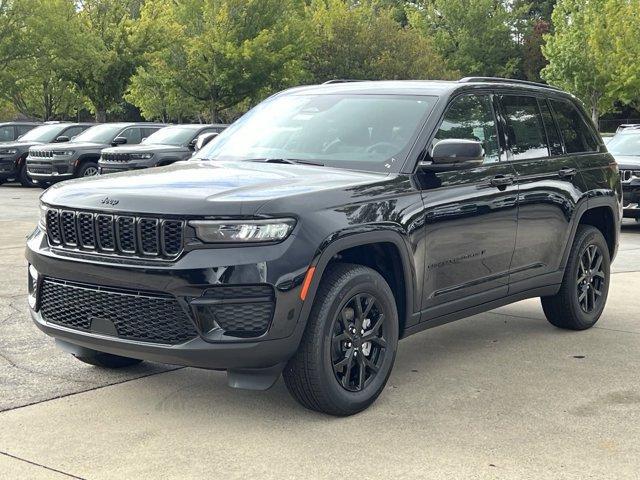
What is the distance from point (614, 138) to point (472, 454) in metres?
13.2

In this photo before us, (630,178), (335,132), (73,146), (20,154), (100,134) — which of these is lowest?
(20,154)

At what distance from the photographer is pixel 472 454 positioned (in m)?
4.33

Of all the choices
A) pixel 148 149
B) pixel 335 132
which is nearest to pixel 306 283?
pixel 335 132

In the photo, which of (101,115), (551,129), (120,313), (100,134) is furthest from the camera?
(101,115)

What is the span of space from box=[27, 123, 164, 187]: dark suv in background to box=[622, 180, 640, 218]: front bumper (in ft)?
37.5

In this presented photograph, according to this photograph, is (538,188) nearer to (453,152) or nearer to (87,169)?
(453,152)

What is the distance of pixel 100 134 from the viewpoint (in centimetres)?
2294

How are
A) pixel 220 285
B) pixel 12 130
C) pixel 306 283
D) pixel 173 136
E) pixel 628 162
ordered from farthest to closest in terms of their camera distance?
pixel 12 130 < pixel 173 136 < pixel 628 162 < pixel 306 283 < pixel 220 285

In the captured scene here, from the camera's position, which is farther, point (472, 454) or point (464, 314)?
point (464, 314)

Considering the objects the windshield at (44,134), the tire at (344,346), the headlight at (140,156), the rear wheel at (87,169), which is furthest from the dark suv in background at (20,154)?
the tire at (344,346)

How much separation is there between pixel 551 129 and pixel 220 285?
11.3ft

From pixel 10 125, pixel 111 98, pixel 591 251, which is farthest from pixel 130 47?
pixel 591 251

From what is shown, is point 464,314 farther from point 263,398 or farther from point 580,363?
point 263,398

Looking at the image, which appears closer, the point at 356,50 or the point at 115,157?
the point at 115,157
